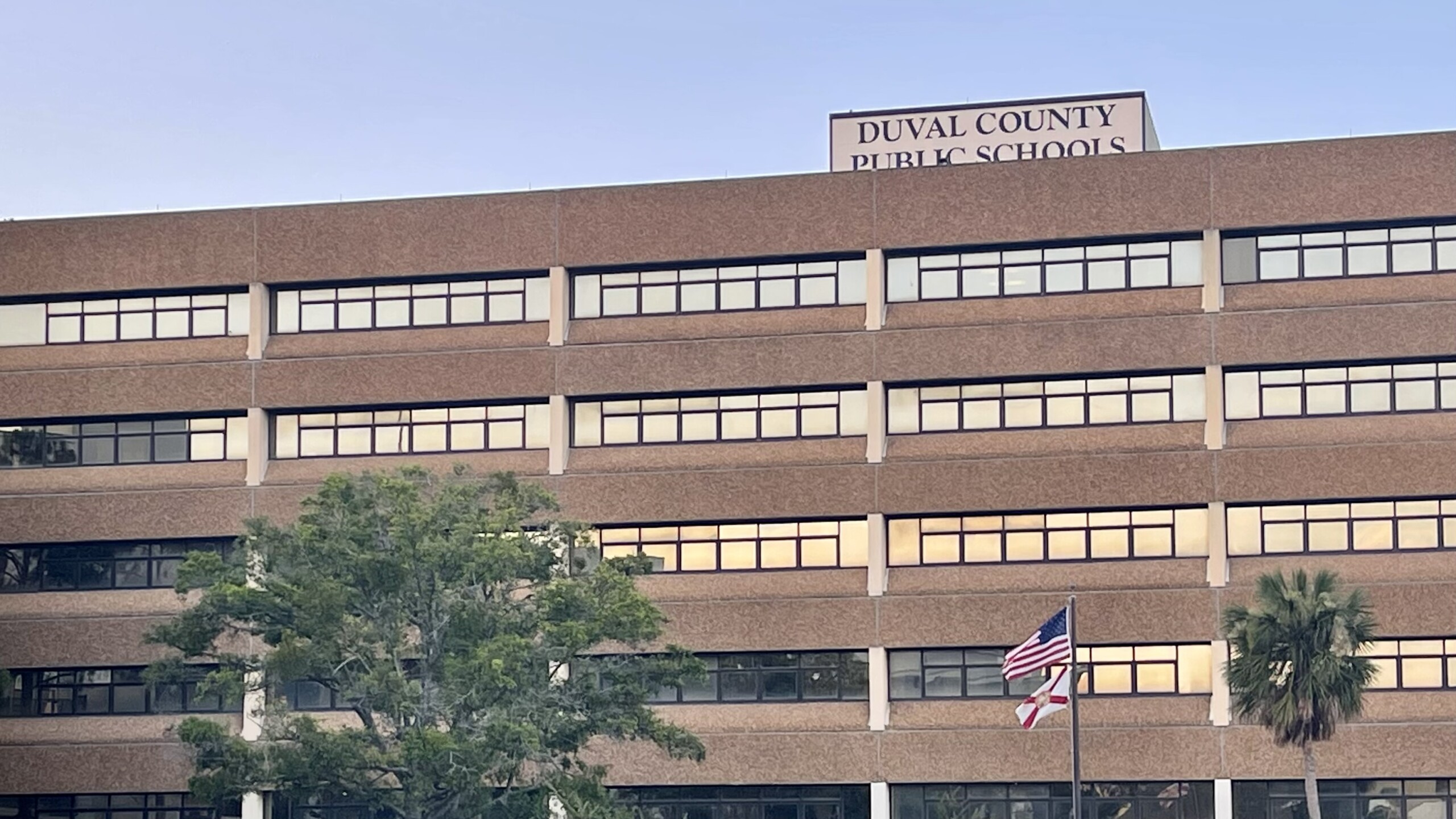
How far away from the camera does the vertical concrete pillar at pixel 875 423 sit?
64.6 meters

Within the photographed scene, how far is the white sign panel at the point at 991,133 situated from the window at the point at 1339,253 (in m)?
6.25

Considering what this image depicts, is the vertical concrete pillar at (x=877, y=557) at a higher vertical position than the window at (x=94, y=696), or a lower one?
higher

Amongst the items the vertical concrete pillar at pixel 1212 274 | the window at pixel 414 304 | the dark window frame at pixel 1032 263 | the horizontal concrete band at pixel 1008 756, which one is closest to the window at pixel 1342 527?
the horizontal concrete band at pixel 1008 756

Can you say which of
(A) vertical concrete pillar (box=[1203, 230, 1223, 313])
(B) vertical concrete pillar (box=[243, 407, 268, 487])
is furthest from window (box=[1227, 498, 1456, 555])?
(B) vertical concrete pillar (box=[243, 407, 268, 487])

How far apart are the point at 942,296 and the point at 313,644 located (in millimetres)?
21637

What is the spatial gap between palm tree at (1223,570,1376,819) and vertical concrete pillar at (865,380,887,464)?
1356 cm

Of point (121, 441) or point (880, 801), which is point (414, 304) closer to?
point (121, 441)

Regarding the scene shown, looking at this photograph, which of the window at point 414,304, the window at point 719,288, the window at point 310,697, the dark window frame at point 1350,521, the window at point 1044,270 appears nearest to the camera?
the dark window frame at point 1350,521

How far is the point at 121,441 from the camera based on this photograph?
6975 cm

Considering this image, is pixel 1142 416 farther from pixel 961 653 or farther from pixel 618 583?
pixel 618 583

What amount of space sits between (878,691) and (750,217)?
44.5 feet

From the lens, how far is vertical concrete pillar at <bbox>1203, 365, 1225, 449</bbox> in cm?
6259

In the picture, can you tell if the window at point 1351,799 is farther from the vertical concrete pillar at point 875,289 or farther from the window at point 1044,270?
the vertical concrete pillar at point 875,289

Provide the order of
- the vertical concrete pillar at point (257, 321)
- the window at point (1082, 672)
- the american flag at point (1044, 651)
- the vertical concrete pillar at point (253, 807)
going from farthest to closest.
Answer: the vertical concrete pillar at point (257, 321)
the vertical concrete pillar at point (253, 807)
the window at point (1082, 672)
the american flag at point (1044, 651)
